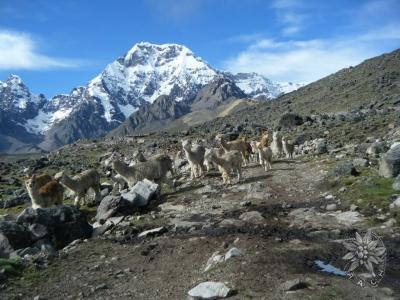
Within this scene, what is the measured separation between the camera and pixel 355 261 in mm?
14930

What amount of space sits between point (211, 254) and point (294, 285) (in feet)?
13.5

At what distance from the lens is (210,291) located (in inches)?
539

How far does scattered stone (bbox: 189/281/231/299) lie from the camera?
13.5 m

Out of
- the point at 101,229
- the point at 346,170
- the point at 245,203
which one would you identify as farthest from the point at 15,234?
the point at 346,170

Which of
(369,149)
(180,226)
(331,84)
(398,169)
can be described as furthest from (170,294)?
(331,84)

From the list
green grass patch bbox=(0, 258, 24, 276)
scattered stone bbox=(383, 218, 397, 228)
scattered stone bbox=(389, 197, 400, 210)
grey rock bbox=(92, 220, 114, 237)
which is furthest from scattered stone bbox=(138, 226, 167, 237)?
scattered stone bbox=(389, 197, 400, 210)

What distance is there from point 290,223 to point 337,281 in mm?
6560

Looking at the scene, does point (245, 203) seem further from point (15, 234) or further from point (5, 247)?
point (5, 247)

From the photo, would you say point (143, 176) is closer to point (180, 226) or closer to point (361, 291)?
point (180, 226)

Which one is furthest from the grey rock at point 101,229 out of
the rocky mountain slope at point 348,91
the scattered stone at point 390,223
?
the rocky mountain slope at point 348,91

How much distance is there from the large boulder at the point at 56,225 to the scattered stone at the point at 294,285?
1027 cm

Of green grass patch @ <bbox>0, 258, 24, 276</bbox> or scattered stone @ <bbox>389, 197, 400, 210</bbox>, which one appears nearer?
green grass patch @ <bbox>0, 258, 24, 276</bbox>

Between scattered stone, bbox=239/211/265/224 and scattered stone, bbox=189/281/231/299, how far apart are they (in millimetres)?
7055

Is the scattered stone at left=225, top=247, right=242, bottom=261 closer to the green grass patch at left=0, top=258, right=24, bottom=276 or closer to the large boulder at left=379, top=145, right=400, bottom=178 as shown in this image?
the green grass patch at left=0, top=258, right=24, bottom=276
